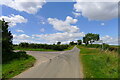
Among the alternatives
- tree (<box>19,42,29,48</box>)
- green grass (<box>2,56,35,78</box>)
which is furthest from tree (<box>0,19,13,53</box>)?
tree (<box>19,42,29,48</box>)

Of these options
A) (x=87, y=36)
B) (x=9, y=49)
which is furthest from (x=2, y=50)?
(x=87, y=36)

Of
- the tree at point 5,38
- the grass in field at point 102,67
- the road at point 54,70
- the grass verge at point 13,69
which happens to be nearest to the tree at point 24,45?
the tree at point 5,38

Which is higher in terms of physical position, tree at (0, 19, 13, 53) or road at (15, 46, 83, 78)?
tree at (0, 19, 13, 53)

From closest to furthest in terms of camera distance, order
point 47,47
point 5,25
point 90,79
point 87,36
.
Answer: point 90,79, point 5,25, point 47,47, point 87,36

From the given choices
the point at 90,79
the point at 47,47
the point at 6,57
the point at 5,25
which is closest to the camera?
the point at 90,79

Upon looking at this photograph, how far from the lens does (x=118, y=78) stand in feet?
25.1

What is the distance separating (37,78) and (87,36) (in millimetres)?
88539

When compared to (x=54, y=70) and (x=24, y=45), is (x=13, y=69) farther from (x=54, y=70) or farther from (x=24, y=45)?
(x=24, y=45)

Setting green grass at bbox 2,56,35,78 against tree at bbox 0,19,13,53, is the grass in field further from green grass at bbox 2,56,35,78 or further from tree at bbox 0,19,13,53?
tree at bbox 0,19,13,53

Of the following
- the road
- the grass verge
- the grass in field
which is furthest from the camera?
the grass verge

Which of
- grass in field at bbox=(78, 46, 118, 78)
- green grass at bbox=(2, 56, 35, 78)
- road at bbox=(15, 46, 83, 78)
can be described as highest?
grass in field at bbox=(78, 46, 118, 78)

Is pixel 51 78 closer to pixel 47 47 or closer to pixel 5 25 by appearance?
pixel 5 25

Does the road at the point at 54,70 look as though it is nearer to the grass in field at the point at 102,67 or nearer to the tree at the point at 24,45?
the grass in field at the point at 102,67

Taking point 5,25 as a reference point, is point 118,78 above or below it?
below
